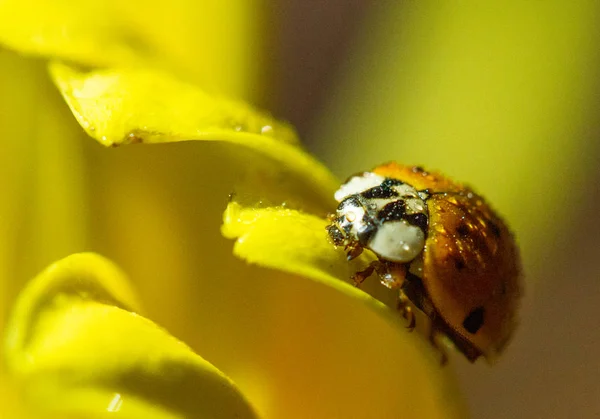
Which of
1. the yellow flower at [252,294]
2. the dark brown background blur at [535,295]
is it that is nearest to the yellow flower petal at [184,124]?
the yellow flower at [252,294]

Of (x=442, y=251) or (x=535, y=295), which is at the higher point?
(x=442, y=251)

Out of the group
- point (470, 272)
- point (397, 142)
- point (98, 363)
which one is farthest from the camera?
point (397, 142)

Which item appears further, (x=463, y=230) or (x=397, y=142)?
(x=397, y=142)

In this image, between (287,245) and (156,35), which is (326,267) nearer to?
(287,245)

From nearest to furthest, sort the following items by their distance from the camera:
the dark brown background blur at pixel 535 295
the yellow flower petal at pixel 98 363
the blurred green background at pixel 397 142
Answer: the yellow flower petal at pixel 98 363
the blurred green background at pixel 397 142
the dark brown background blur at pixel 535 295

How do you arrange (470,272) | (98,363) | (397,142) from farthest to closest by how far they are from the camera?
(397,142), (470,272), (98,363)

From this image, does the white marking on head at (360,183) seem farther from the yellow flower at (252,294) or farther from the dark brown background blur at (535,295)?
the dark brown background blur at (535,295)

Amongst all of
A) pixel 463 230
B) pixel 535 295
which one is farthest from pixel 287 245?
pixel 535 295
